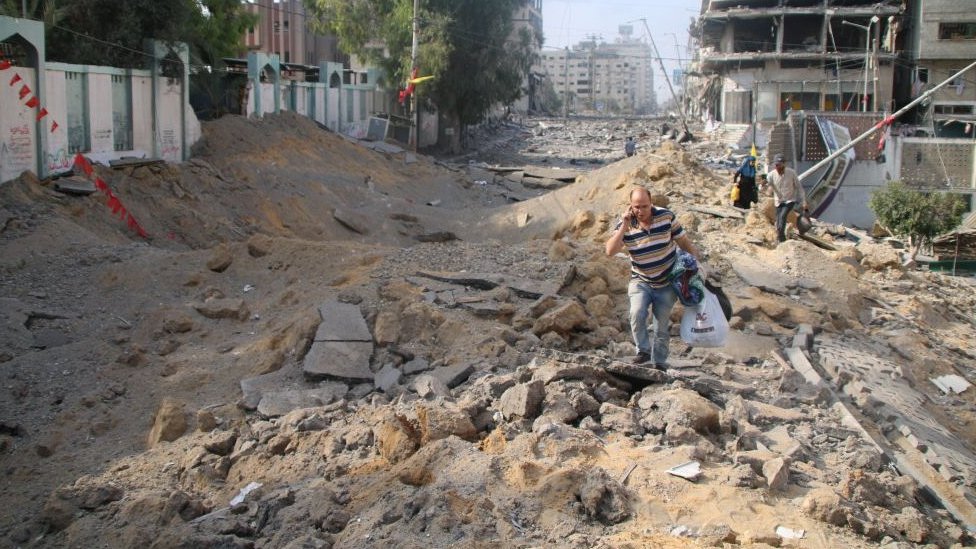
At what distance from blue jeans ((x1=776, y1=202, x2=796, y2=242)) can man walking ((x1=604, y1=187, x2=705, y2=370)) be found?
7.60m

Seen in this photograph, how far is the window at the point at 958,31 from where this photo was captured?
1753 inches

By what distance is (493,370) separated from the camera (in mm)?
7266

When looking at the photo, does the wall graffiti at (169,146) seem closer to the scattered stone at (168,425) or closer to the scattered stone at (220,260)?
the scattered stone at (220,260)

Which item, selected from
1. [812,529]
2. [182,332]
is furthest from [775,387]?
[182,332]

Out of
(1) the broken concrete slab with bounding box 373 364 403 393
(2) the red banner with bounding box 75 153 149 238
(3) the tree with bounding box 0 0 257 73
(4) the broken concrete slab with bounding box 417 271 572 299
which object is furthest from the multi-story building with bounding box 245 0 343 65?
(1) the broken concrete slab with bounding box 373 364 403 393

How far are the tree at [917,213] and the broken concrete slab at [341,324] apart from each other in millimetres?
18251

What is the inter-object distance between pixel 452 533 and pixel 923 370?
7296mm

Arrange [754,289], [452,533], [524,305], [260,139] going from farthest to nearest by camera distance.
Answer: [260,139]
[754,289]
[524,305]
[452,533]

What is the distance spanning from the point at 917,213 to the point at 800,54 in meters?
27.2

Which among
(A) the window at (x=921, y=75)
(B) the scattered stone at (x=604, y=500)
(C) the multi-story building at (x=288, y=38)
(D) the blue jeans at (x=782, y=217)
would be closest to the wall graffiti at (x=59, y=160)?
(D) the blue jeans at (x=782, y=217)

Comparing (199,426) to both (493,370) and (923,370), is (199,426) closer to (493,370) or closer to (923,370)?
(493,370)

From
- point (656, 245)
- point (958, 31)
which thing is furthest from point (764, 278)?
point (958, 31)

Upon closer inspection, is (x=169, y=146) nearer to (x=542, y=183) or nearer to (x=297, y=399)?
(x=542, y=183)

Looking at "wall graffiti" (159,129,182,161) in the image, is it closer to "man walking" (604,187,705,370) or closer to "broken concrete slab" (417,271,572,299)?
"broken concrete slab" (417,271,572,299)
